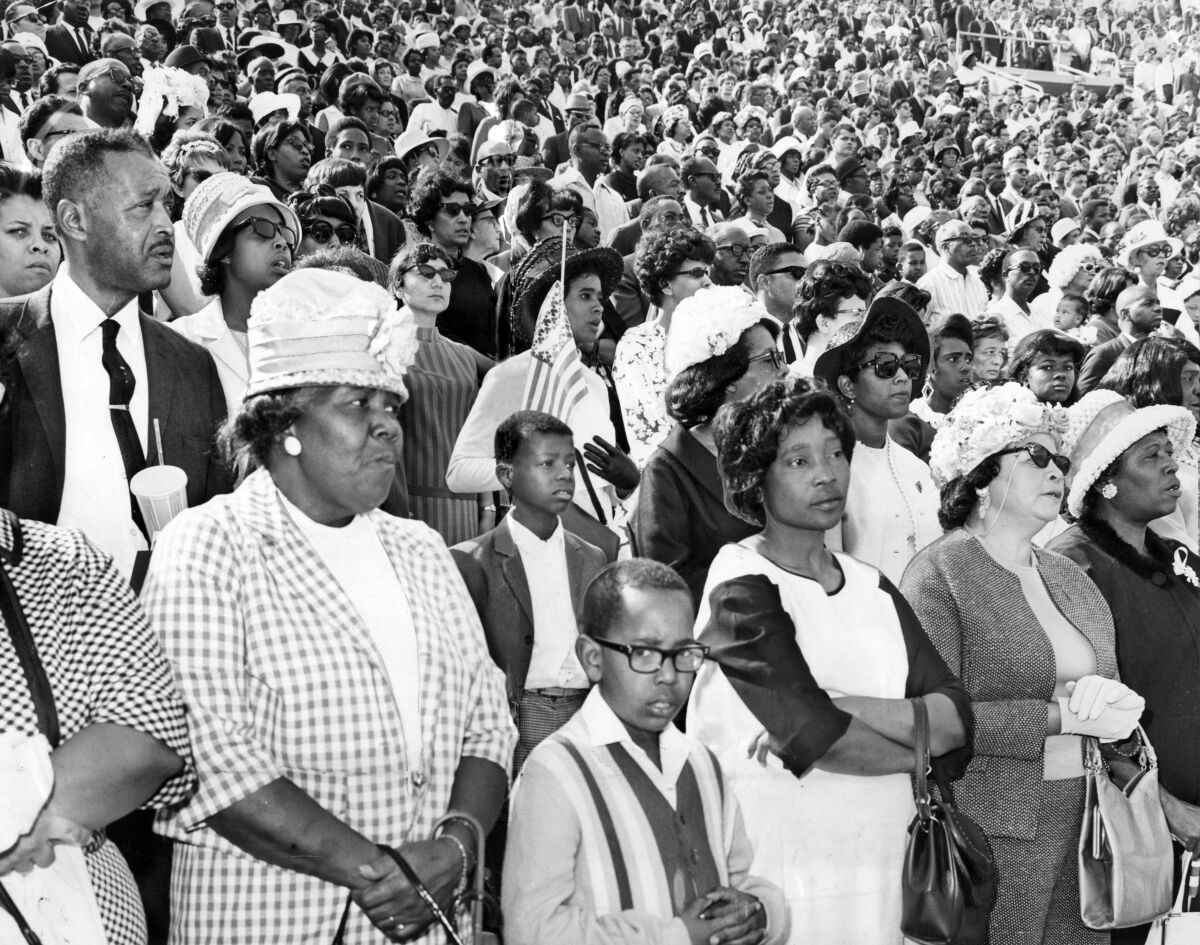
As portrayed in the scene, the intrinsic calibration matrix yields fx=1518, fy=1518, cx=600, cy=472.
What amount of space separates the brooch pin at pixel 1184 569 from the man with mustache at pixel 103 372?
293 cm

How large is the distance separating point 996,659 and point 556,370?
6.02ft

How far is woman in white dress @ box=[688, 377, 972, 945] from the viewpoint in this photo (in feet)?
11.0

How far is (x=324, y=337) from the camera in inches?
113

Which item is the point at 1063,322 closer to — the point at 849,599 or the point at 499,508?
the point at 499,508

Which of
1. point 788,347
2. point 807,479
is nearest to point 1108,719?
point 807,479

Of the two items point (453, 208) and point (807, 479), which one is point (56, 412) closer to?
point (807, 479)

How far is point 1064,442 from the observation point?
4.80 meters

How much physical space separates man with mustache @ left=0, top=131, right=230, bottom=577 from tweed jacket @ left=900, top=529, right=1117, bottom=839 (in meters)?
A: 1.88

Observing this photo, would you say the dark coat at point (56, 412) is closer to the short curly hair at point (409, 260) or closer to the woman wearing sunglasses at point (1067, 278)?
the short curly hair at point (409, 260)

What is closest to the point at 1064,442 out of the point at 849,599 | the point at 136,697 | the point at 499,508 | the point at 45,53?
the point at 849,599

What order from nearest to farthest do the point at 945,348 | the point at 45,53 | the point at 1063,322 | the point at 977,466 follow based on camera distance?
the point at 977,466 → the point at 945,348 → the point at 1063,322 → the point at 45,53

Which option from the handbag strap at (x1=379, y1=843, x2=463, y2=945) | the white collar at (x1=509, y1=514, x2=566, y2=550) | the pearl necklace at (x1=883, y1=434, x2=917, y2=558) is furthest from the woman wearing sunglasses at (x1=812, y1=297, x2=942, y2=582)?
the handbag strap at (x1=379, y1=843, x2=463, y2=945)

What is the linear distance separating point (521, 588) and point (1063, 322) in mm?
5732

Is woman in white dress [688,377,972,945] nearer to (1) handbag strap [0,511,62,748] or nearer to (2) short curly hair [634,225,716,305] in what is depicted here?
(1) handbag strap [0,511,62,748]
